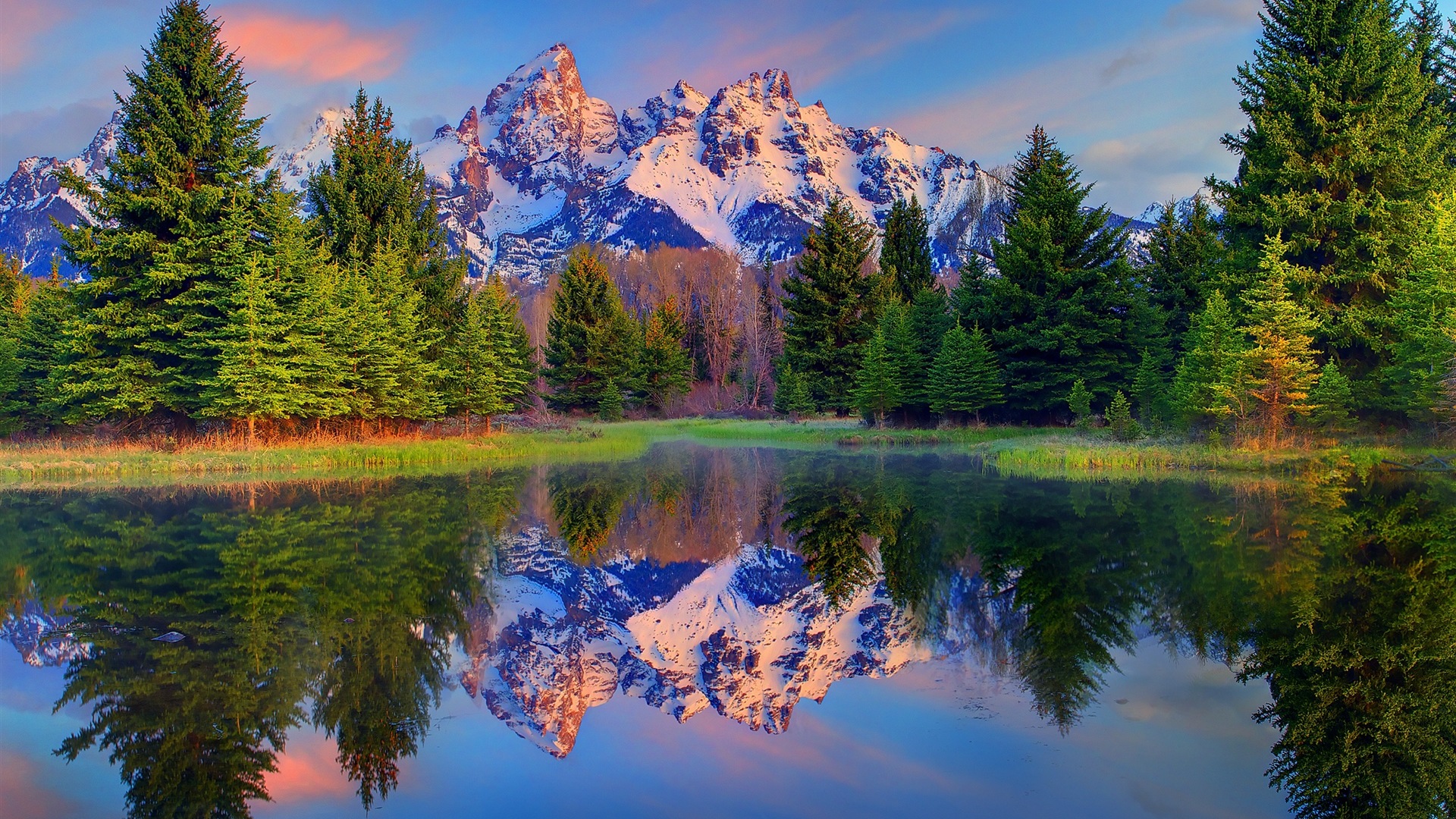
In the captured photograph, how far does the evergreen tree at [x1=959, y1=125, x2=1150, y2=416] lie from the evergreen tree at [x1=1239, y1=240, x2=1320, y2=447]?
9857mm

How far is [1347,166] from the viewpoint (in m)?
23.9

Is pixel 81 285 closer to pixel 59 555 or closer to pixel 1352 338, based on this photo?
pixel 59 555

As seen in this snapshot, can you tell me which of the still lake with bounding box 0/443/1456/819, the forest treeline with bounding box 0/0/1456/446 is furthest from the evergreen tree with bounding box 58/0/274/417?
the still lake with bounding box 0/443/1456/819

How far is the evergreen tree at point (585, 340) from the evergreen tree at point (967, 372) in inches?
890

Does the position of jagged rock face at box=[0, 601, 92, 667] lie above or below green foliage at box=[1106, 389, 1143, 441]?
below

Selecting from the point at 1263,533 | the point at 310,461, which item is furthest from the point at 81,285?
the point at 1263,533

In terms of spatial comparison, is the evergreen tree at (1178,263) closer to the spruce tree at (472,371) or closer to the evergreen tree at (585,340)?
the spruce tree at (472,371)

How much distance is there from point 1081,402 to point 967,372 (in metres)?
5.29

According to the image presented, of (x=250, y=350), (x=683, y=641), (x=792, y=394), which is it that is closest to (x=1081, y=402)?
(x=792, y=394)

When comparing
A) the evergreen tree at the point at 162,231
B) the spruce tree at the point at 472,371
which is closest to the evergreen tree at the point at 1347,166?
the spruce tree at the point at 472,371

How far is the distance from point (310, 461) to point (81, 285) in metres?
9.56

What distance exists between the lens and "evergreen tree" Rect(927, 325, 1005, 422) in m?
34.6

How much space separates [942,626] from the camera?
27.1 feet

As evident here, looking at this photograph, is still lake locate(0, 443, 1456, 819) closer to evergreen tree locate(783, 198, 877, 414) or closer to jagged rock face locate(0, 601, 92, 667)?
jagged rock face locate(0, 601, 92, 667)
